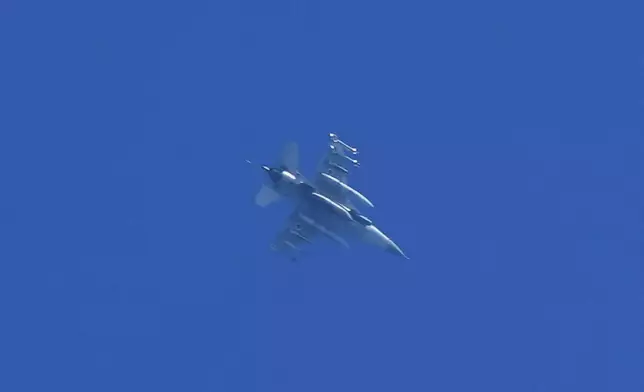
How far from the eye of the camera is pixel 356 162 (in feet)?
302

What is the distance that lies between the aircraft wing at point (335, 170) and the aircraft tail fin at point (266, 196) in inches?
94.3

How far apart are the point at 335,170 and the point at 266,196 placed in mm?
4223

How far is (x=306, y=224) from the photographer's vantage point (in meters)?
92.8

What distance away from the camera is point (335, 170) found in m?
92.3

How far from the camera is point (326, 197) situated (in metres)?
91.1

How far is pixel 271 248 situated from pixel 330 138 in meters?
7.35

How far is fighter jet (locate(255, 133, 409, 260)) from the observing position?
90.6 meters

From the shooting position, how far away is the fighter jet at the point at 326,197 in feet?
297

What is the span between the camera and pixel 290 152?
9050cm

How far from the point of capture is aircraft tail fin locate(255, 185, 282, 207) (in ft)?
299

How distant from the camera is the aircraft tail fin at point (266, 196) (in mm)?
91188

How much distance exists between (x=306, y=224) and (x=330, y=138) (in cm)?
502

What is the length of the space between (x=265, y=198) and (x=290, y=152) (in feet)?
9.83

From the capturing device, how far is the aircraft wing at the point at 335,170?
91438 millimetres
